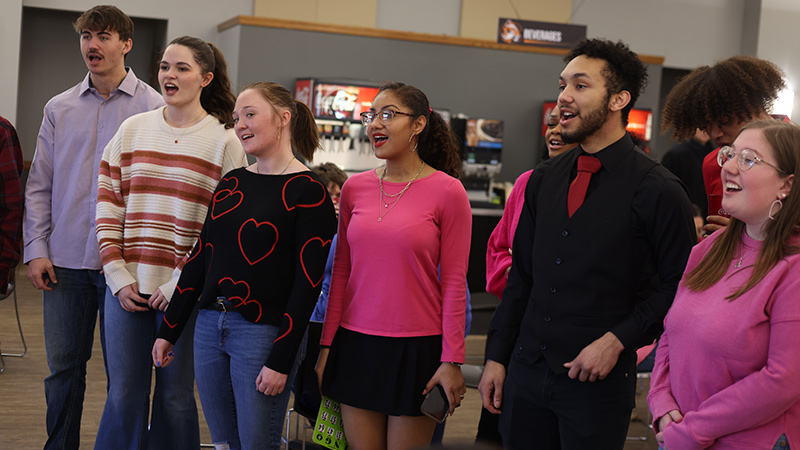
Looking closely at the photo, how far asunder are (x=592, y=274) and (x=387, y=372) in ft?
2.44

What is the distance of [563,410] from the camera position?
211 cm

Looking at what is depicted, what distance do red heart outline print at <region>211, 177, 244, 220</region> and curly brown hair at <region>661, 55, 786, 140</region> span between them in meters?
1.51

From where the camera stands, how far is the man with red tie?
2.08 meters

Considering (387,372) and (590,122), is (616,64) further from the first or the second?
(387,372)

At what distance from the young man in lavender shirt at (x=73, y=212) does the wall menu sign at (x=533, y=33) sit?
6.47m

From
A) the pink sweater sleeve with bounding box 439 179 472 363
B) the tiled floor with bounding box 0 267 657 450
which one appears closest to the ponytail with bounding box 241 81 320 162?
the pink sweater sleeve with bounding box 439 179 472 363

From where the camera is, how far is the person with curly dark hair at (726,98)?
258cm

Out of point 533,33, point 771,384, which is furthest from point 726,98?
point 533,33

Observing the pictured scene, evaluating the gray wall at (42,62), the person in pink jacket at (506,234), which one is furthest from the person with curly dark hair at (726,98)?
the gray wall at (42,62)

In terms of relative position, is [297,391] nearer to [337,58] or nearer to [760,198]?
[760,198]

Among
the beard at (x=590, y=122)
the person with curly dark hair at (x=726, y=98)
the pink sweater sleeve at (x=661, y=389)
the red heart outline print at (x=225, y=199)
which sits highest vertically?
the person with curly dark hair at (x=726, y=98)

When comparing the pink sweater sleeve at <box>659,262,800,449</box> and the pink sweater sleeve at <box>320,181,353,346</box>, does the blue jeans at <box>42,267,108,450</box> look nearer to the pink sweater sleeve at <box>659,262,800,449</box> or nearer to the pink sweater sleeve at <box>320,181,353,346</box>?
the pink sweater sleeve at <box>320,181,353,346</box>

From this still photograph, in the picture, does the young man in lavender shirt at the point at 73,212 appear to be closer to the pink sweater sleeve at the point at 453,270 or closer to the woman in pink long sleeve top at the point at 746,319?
the pink sweater sleeve at the point at 453,270

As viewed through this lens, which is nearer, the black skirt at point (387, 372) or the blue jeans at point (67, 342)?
the black skirt at point (387, 372)
